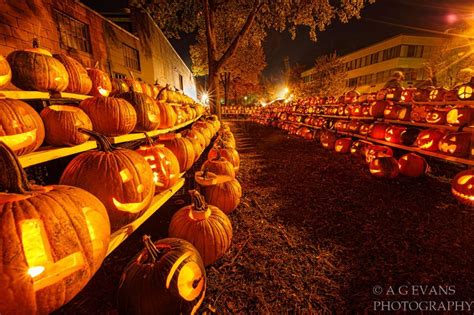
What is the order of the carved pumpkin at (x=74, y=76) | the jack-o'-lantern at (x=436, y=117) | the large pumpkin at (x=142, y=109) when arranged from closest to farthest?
1. the carved pumpkin at (x=74, y=76)
2. the large pumpkin at (x=142, y=109)
3. the jack-o'-lantern at (x=436, y=117)

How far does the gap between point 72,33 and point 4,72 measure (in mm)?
9060

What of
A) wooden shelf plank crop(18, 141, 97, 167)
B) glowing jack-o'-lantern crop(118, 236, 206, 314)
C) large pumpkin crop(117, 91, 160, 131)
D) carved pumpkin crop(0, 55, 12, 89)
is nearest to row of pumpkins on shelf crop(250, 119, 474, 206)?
glowing jack-o'-lantern crop(118, 236, 206, 314)

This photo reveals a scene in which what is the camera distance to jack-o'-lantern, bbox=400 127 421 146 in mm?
5902

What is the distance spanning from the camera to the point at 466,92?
4809 millimetres

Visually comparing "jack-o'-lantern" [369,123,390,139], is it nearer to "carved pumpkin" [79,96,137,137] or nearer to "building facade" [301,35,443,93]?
"carved pumpkin" [79,96,137,137]

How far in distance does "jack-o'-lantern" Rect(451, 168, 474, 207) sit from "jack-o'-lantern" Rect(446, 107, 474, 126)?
1.57m

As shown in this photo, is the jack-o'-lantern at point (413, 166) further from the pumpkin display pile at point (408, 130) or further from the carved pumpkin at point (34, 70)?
the carved pumpkin at point (34, 70)

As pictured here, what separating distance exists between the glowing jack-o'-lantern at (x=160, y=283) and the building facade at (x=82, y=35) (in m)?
3.05

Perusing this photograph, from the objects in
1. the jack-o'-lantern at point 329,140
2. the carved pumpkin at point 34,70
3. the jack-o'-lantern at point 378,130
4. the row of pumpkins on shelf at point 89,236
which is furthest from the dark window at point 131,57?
the jack-o'-lantern at point 378,130

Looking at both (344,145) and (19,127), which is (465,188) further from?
(19,127)

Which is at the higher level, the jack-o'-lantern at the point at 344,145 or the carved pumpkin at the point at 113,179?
the carved pumpkin at the point at 113,179

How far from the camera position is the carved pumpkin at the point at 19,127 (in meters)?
1.74

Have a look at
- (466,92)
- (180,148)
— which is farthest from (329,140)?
(180,148)

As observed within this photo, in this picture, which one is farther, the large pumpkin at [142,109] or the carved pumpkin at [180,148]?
the carved pumpkin at [180,148]
